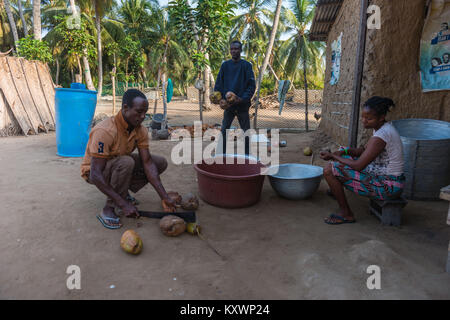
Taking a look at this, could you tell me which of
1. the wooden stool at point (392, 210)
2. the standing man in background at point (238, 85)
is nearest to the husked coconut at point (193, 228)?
the wooden stool at point (392, 210)

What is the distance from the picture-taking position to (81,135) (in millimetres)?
4574

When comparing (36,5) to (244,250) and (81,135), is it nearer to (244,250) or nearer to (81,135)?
(81,135)

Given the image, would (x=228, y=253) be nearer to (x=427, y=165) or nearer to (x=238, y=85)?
(x=427, y=165)

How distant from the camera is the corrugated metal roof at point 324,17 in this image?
5.25 m

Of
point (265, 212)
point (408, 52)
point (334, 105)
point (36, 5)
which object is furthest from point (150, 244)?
point (36, 5)

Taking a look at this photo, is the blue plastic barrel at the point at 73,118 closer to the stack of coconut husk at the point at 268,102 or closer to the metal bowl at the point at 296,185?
the metal bowl at the point at 296,185

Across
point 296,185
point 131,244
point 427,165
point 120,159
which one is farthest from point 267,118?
point 131,244

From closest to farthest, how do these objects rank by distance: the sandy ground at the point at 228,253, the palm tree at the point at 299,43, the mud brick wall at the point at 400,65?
the sandy ground at the point at 228,253
the mud brick wall at the point at 400,65
the palm tree at the point at 299,43

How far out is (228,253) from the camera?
202cm

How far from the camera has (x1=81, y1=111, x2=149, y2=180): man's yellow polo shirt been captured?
2.13 m

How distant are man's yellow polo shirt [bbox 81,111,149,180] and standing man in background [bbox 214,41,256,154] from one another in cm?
160

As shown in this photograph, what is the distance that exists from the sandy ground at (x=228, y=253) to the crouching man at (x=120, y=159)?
0.21 meters

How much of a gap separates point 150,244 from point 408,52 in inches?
138

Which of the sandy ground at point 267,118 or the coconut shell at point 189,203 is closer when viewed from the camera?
the coconut shell at point 189,203
